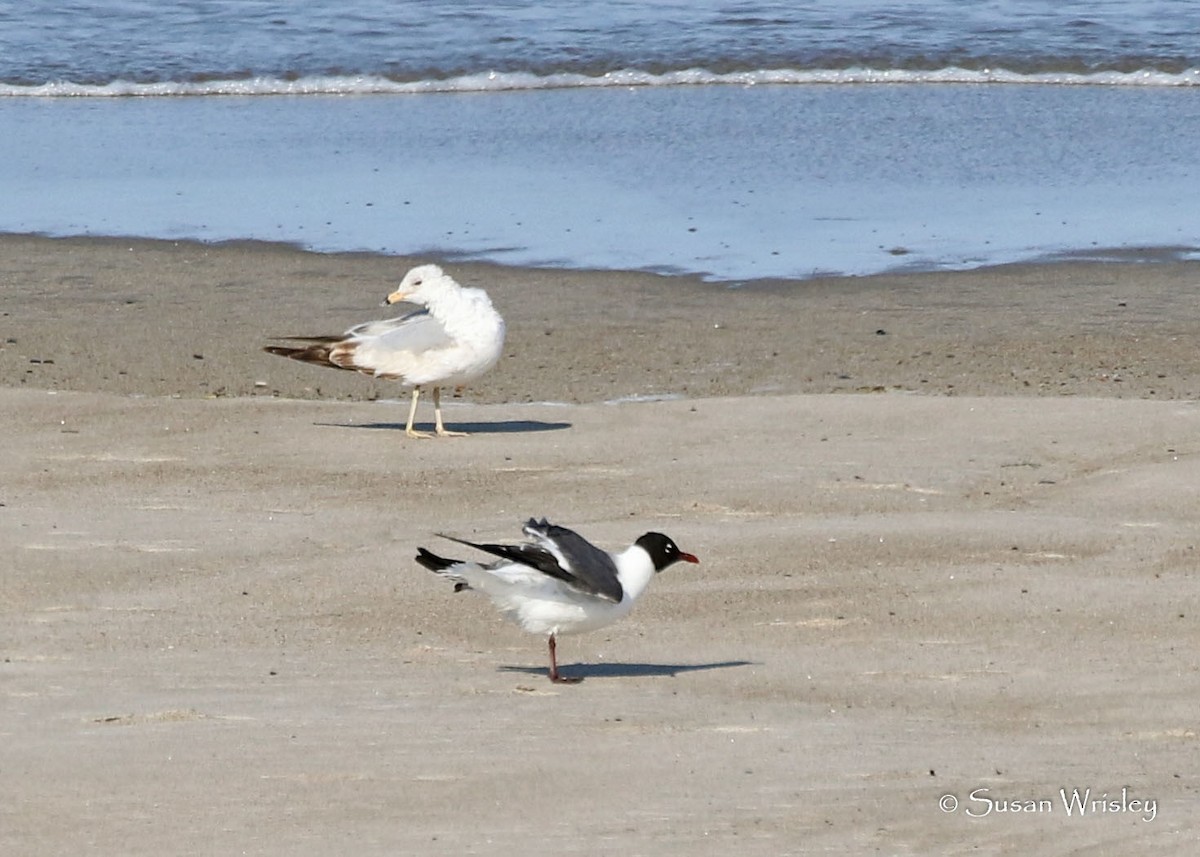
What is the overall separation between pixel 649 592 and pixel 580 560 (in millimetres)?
1388

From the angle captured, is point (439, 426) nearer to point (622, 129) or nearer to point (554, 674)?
point (554, 674)

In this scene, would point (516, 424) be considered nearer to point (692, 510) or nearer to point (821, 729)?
Result: point (692, 510)

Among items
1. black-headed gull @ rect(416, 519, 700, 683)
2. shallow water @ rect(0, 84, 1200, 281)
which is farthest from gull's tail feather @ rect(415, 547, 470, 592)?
shallow water @ rect(0, 84, 1200, 281)

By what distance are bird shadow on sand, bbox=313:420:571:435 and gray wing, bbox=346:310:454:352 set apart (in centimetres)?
41

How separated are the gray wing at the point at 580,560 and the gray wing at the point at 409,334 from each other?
3.87m

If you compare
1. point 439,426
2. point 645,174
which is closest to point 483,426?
point 439,426

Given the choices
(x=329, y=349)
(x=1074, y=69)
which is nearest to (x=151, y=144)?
(x=329, y=349)

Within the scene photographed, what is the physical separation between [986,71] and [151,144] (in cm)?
979

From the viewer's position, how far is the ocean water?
584 inches

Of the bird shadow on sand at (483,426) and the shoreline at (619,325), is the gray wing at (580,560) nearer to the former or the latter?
the bird shadow on sand at (483,426)

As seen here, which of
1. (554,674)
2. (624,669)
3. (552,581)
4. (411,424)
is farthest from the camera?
(411,424)

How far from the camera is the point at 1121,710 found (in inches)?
229

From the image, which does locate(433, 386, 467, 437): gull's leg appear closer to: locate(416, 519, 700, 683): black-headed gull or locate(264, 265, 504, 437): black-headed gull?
locate(264, 265, 504, 437): black-headed gull

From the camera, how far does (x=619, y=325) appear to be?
40.8 ft
